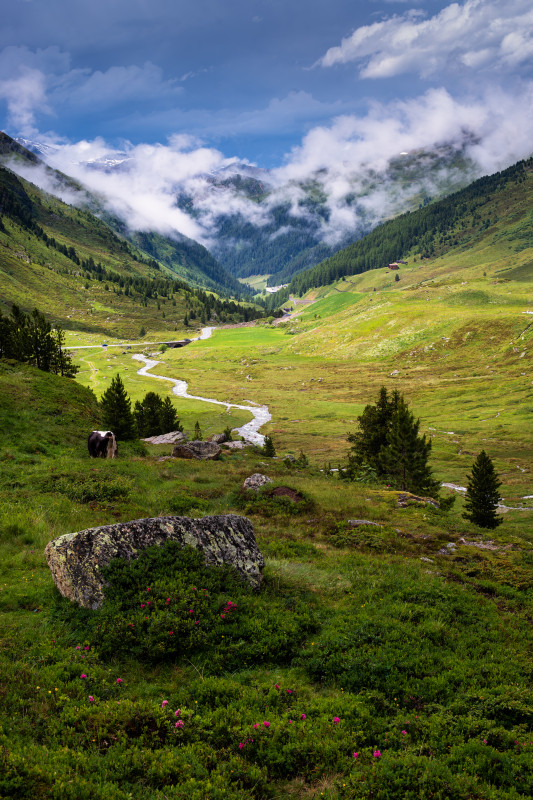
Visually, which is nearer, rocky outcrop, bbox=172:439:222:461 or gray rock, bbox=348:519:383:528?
gray rock, bbox=348:519:383:528

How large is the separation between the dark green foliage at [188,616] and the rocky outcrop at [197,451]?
3130cm

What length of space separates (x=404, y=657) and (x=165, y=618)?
6.98 m

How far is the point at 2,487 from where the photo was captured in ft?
70.4

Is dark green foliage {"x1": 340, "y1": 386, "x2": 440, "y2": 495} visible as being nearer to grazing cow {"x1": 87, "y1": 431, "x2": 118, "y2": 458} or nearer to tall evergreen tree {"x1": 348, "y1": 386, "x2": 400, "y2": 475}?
tall evergreen tree {"x1": 348, "y1": 386, "x2": 400, "y2": 475}

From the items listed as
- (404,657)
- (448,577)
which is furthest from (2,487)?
(448,577)

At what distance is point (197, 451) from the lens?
46500 mm

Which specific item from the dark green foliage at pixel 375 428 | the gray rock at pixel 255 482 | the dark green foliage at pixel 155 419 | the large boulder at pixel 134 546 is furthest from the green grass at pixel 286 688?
the dark green foliage at pixel 155 419

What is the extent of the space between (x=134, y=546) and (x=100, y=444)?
21329 millimetres

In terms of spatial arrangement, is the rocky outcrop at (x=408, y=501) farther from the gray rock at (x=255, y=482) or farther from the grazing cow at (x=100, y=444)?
the grazing cow at (x=100, y=444)

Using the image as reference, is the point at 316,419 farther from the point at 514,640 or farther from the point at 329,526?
the point at 514,640

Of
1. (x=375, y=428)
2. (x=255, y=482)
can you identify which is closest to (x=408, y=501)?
(x=255, y=482)

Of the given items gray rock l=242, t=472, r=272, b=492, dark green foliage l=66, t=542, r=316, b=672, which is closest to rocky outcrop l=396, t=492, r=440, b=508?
gray rock l=242, t=472, r=272, b=492

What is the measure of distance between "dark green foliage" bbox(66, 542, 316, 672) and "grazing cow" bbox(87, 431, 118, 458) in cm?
2139

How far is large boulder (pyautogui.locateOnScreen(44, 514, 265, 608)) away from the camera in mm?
12359
